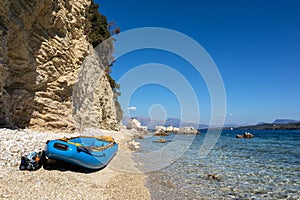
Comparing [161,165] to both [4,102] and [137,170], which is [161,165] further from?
[4,102]

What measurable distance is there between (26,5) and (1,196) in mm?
10795

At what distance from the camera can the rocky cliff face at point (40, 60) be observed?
11.2m

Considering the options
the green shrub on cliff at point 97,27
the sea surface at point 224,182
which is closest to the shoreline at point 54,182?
the sea surface at point 224,182

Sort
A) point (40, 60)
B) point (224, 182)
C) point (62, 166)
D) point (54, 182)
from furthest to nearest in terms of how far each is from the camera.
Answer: point (40, 60) < point (224, 182) < point (62, 166) < point (54, 182)

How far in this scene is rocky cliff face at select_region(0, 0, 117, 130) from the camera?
36.7 feet

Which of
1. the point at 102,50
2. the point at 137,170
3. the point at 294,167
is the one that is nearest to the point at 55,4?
the point at 137,170

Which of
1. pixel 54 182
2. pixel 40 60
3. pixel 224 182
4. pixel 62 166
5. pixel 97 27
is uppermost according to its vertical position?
pixel 97 27

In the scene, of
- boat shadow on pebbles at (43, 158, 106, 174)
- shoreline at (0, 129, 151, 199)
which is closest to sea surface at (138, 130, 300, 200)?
shoreline at (0, 129, 151, 199)

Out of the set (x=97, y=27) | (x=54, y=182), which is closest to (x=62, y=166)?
(x=54, y=182)

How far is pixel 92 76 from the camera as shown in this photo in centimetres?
2378

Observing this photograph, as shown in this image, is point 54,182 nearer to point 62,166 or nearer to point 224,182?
point 62,166

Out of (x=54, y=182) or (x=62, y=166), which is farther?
(x=62, y=166)

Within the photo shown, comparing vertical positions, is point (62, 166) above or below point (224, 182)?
above

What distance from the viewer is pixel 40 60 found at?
1367 centimetres
